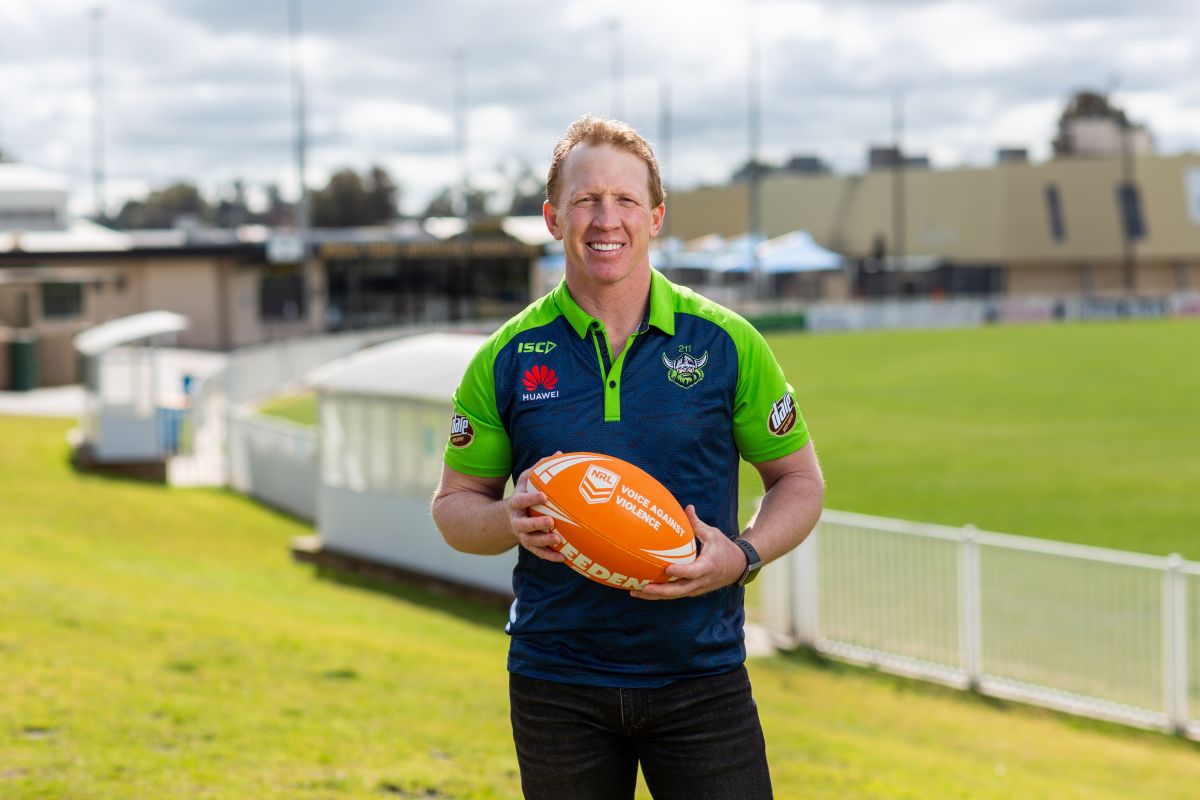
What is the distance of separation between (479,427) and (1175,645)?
29.6 ft

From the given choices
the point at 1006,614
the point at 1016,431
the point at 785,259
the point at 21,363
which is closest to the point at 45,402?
the point at 21,363

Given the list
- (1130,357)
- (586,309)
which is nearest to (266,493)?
(586,309)

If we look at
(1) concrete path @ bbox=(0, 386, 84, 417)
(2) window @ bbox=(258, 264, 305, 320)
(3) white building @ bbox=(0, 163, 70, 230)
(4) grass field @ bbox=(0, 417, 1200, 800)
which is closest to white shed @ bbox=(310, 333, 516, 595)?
(4) grass field @ bbox=(0, 417, 1200, 800)

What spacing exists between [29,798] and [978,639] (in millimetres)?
8302

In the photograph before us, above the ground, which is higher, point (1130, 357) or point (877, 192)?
point (877, 192)

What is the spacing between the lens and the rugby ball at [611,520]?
314 cm

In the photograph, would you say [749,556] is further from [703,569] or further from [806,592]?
[806,592]

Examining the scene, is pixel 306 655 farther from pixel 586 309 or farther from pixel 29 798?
pixel 586 309

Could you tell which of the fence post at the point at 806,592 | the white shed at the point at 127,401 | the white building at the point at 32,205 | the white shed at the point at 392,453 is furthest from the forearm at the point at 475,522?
the white building at the point at 32,205

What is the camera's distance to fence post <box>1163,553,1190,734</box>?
11.0m

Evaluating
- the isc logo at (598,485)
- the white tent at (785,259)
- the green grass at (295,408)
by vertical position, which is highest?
the white tent at (785,259)

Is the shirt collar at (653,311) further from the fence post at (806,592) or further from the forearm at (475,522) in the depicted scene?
the fence post at (806,592)

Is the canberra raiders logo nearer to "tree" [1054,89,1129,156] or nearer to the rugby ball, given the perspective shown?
the rugby ball

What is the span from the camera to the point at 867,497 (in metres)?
20.8
